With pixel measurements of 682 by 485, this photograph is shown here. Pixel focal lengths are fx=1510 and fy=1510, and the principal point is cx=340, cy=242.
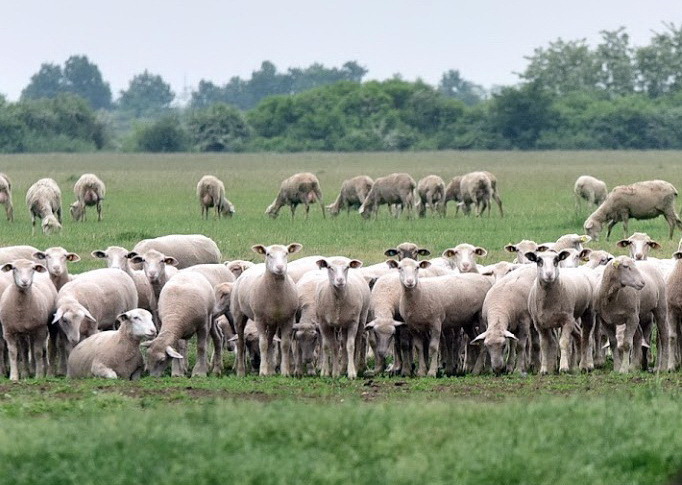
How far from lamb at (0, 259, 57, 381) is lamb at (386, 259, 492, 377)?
13.8 ft

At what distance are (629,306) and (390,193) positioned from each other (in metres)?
25.8

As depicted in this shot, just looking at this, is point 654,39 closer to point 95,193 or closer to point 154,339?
point 95,193

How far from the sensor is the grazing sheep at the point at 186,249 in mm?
24625

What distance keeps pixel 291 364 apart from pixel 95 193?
2275cm

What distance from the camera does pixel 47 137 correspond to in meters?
114

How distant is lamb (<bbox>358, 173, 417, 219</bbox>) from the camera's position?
140ft

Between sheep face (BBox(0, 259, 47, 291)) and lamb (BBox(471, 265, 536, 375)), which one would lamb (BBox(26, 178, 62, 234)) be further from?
lamb (BBox(471, 265, 536, 375))

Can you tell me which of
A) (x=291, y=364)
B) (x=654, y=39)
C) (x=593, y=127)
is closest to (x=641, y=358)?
(x=291, y=364)

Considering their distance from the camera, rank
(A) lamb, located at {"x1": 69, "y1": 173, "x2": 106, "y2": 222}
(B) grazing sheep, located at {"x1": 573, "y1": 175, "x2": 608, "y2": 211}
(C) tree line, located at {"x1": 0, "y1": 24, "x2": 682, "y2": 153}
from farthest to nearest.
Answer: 1. (C) tree line, located at {"x1": 0, "y1": 24, "x2": 682, "y2": 153}
2. (B) grazing sheep, located at {"x1": 573, "y1": 175, "x2": 608, "y2": 211}
3. (A) lamb, located at {"x1": 69, "y1": 173, "x2": 106, "y2": 222}

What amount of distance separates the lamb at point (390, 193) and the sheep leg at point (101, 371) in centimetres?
2602

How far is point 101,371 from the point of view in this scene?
16703 mm

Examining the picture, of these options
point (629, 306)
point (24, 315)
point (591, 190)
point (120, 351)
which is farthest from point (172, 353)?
point (591, 190)

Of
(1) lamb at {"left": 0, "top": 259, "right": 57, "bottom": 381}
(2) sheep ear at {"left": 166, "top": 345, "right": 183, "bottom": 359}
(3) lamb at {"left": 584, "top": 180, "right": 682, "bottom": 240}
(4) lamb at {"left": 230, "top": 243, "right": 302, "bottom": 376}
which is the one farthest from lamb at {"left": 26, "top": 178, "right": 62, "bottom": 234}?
(2) sheep ear at {"left": 166, "top": 345, "right": 183, "bottom": 359}

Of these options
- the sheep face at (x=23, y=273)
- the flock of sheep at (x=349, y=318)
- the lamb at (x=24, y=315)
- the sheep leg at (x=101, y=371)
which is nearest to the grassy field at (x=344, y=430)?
the sheep leg at (x=101, y=371)
